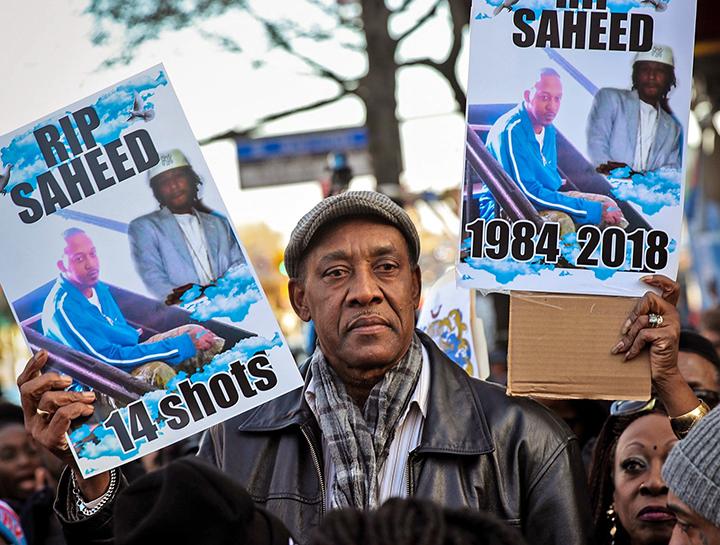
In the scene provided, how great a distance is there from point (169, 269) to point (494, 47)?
1.13m

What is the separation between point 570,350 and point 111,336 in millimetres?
1297

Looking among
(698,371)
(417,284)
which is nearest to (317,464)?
(417,284)

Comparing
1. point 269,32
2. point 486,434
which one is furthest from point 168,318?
point 269,32

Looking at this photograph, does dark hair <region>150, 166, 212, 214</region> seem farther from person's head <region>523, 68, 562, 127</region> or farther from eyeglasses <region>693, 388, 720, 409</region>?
eyeglasses <region>693, 388, 720, 409</region>

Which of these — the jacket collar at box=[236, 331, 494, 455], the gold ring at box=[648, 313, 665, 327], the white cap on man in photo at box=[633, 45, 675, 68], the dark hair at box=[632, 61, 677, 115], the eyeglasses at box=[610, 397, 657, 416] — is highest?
the white cap on man in photo at box=[633, 45, 675, 68]

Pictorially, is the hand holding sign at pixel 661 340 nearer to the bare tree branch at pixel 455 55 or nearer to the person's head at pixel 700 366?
the person's head at pixel 700 366

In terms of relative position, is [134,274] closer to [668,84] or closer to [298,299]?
[298,299]

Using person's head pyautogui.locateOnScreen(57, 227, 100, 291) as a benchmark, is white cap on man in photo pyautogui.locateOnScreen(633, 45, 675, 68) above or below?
above

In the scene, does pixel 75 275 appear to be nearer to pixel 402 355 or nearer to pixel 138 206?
pixel 138 206

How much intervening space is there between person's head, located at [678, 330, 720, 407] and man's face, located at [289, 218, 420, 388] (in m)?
1.55

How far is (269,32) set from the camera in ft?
34.2

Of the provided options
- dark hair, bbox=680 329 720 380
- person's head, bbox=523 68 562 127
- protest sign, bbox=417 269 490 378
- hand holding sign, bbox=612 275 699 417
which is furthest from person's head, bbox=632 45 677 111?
dark hair, bbox=680 329 720 380

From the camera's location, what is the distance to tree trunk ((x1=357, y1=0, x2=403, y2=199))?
11133mm

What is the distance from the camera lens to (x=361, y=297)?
321 centimetres
